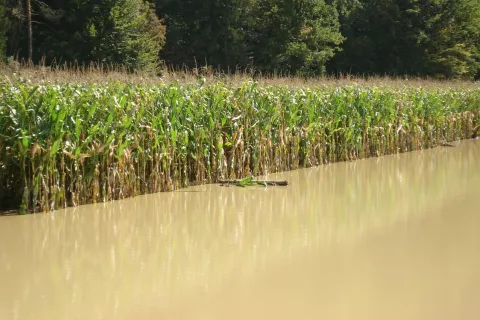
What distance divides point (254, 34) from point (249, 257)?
105 feet

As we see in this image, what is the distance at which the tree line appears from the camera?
29453 mm

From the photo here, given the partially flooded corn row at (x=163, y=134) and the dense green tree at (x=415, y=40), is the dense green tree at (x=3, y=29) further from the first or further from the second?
the dense green tree at (x=415, y=40)

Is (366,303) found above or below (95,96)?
below

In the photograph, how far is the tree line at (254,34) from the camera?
29.5 metres

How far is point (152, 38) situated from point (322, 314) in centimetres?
2840

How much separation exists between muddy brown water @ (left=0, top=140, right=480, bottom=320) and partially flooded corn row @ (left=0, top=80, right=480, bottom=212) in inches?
19.9

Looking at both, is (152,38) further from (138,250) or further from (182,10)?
(138,250)

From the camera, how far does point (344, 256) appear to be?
676cm

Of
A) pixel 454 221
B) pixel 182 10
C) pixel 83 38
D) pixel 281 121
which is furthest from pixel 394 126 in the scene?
pixel 182 10

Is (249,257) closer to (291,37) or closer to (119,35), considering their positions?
(119,35)

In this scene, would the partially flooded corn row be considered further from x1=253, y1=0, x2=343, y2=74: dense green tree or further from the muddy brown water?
x1=253, y1=0, x2=343, y2=74: dense green tree

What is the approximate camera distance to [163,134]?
10.7 meters

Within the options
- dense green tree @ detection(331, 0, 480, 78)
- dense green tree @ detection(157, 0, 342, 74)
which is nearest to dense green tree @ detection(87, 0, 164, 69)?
dense green tree @ detection(157, 0, 342, 74)

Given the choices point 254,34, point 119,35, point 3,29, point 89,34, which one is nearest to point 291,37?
point 254,34
